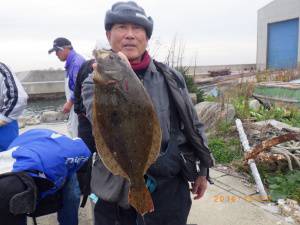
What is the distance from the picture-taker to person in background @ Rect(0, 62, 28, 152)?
12.3ft

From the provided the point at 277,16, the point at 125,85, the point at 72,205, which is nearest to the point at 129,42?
the point at 125,85

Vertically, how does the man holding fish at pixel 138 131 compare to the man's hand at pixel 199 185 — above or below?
above

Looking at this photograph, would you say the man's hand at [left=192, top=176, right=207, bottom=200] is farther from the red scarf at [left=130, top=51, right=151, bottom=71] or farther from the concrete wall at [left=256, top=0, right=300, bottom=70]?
the concrete wall at [left=256, top=0, right=300, bottom=70]

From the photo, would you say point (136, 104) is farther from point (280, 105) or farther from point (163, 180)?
point (280, 105)

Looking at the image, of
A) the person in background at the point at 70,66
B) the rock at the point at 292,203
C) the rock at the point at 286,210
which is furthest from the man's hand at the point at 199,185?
the person in background at the point at 70,66

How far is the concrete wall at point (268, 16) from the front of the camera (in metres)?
22.2

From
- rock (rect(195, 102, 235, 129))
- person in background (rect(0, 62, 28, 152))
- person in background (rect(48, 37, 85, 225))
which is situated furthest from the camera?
rock (rect(195, 102, 235, 129))

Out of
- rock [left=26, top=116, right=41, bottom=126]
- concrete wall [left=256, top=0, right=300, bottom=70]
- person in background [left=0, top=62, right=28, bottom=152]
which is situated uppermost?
concrete wall [left=256, top=0, right=300, bottom=70]

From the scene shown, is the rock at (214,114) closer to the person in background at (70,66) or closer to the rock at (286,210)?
the person in background at (70,66)

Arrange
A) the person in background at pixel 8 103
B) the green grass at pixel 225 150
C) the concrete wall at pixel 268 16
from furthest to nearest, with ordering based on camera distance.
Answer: the concrete wall at pixel 268 16, the green grass at pixel 225 150, the person in background at pixel 8 103

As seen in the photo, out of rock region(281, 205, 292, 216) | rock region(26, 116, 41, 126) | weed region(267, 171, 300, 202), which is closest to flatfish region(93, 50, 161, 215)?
rock region(281, 205, 292, 216)

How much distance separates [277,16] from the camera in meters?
23.1

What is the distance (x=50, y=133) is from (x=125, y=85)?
1.59m

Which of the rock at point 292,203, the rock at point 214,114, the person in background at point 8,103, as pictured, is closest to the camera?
the person in background at point 8,103
